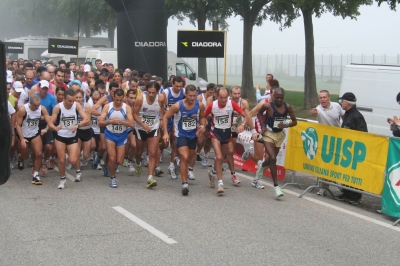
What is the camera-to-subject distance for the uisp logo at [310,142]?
37.5 feet

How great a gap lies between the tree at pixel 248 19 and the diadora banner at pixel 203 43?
587 inches

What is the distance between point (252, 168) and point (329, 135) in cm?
292

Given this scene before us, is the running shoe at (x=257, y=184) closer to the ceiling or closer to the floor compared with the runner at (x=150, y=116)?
closer to the floor

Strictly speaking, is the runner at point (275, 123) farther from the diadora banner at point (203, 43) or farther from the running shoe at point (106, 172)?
the diadora banner at point (203, 43)

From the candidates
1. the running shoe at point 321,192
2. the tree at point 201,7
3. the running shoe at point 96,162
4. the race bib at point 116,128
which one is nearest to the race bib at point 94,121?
the running shoe at point 96,162

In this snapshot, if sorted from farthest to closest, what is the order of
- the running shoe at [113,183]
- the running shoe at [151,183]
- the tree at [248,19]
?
the tree at [248,19] < the running shoe at [113,183] < the running shoe at [151,183]

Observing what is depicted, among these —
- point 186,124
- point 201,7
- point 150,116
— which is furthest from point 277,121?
point 201,7

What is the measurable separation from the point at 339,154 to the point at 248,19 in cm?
2353

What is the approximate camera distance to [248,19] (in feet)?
110

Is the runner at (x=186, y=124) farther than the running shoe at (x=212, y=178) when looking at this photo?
No

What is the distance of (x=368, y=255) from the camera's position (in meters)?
7.67

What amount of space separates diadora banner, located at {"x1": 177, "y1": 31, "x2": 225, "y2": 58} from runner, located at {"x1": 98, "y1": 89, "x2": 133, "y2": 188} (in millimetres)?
6107

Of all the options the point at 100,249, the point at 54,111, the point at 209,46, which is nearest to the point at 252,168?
the point at 54,111

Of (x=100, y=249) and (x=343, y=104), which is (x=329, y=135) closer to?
(x=343, y=104)
